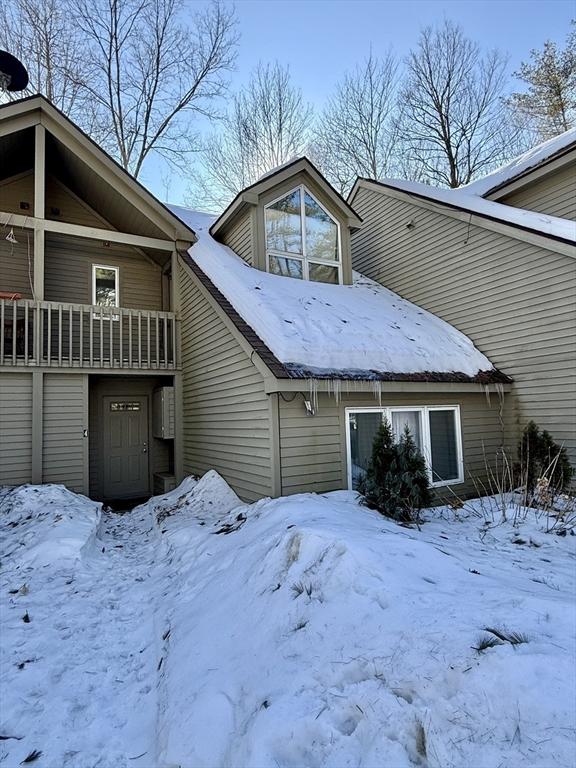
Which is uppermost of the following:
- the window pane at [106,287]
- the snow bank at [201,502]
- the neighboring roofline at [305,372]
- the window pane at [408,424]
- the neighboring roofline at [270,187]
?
the neighboring roofline at [270,187]

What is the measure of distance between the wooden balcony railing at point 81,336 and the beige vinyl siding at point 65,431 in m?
0.43

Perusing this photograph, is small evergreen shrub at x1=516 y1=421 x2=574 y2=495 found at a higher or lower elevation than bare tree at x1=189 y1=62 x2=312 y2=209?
lower

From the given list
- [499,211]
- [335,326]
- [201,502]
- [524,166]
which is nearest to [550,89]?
[524,166]

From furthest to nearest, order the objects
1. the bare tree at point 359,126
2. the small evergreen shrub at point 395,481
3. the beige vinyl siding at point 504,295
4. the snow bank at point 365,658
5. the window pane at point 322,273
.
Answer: the bare tree at point 359,126, the window pane at point 322,273, the beige vinyl siding at point 504,295, the small evergreen shrub at point 395,481, the snow bank at point 365,658

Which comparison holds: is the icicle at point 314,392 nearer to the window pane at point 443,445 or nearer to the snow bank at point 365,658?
the snow bank at point 365,658

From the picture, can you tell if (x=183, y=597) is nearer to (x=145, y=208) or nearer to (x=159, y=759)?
(x=159, y=759)

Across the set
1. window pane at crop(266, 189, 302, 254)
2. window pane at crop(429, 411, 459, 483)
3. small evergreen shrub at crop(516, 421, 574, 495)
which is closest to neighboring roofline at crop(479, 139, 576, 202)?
window pane at crop(266, 189, 302, 254)

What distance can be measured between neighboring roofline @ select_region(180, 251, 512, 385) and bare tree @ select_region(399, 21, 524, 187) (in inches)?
562

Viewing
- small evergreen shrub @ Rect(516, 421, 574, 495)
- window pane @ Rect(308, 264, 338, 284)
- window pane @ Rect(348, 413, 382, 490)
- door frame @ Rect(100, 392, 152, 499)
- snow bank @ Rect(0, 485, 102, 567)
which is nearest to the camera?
snow bank @ Rect(0, 485, 102, 567)

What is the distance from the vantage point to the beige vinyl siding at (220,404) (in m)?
6.36

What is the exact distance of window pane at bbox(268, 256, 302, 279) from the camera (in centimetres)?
902

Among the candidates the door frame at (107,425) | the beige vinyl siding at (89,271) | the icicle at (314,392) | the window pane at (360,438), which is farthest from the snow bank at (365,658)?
the beige vinyl siding at (89,271)

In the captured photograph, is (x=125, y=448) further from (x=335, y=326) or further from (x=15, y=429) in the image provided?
(x=335, y=326)

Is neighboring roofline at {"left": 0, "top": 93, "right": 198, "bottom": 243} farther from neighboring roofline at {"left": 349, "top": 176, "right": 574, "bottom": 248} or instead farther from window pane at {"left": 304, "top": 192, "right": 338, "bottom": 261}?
neighboring roofline at {"left": 349, "top": 176, "right": 574, "bottom": 248}
